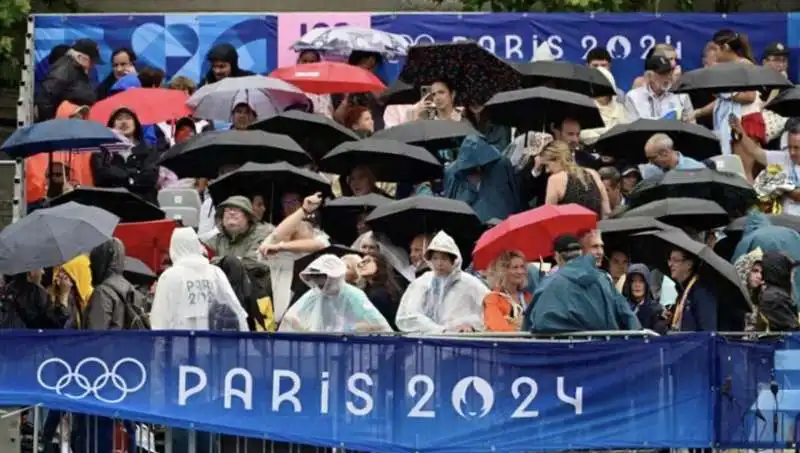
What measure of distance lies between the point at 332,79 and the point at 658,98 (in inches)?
133

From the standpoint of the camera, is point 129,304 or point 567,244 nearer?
point 567,244

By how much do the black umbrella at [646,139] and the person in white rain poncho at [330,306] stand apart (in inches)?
214

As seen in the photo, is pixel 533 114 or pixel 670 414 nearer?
pixel 670 414

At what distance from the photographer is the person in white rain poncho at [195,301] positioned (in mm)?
21203

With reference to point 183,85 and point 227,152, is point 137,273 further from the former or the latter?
point 183,85

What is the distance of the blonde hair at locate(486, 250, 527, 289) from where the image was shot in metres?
22.1

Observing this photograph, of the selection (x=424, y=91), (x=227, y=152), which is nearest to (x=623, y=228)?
(x=227, y=152)

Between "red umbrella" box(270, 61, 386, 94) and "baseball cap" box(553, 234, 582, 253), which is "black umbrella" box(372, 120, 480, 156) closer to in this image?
"red umbrella" box(270, 61, 386, 94)

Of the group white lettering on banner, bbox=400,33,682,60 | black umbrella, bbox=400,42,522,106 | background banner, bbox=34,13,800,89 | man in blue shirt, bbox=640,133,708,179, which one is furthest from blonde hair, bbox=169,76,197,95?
man in blue shirt, bbox=640,133,708,179

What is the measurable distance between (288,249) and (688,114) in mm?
6630

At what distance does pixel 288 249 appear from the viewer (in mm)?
23516

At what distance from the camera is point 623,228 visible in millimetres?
22969

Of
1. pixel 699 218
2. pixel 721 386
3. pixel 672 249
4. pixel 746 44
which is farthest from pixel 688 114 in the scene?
pixel 721 386

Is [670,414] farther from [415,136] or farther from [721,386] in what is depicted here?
[415,136]
